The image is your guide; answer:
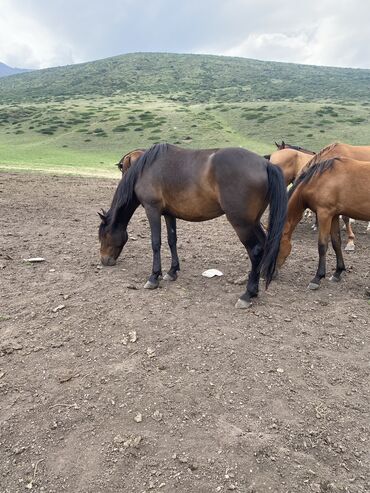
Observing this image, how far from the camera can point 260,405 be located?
344 centimetres

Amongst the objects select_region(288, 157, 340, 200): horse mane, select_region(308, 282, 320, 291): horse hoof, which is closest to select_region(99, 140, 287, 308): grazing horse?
select_region(308, 282, 320, 291): horse hoof

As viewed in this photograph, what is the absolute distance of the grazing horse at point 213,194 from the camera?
198 inches

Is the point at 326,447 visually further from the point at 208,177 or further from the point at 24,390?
the point at 208,177

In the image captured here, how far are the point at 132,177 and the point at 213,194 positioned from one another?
1.35 metres

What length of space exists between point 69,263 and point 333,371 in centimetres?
443

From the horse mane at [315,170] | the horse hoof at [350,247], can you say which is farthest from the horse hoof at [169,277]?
the horse hoof at [350,247]

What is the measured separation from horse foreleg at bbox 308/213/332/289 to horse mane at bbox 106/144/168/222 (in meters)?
2.57

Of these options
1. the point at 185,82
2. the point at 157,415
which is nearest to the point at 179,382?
the point at 157,415

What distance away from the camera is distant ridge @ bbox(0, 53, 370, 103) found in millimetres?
83250

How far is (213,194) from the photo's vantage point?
5344 mm

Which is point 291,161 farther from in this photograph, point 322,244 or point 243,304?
point 243,304

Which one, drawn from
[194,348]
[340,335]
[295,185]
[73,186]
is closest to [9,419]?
[194,348]

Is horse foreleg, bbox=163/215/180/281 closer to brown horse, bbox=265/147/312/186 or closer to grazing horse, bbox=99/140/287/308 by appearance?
grazing horse, bbox=99/140/287/308

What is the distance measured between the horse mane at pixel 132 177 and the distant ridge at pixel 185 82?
71525 mm
